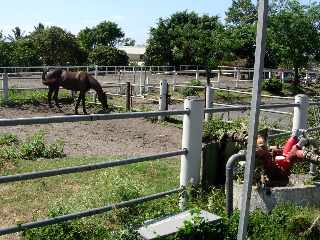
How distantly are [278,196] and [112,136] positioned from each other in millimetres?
7869

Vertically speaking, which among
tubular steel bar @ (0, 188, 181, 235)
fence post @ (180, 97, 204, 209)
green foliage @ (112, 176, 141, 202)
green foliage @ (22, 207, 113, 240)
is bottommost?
green foliage @ (22, 207, 113, 240)

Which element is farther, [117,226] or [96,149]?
[96,149]

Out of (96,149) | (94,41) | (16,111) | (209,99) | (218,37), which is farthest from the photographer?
(94,41)

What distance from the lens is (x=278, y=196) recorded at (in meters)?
4.92

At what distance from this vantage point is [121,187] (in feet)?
17.7

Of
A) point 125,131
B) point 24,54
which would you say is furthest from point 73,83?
point 24,54

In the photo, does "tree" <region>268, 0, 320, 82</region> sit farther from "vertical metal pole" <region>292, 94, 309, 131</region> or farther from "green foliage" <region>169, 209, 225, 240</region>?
"green foliage" <region>169, 209, 225, 240</region>

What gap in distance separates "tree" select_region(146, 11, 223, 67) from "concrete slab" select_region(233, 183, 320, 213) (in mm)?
23353

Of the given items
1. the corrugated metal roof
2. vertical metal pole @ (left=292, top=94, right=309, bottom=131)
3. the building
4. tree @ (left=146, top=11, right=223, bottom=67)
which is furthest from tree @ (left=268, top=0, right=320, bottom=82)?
the corrugated metal roof

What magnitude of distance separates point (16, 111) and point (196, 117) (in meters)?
12.7

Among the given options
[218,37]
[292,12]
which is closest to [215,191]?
[218,37]

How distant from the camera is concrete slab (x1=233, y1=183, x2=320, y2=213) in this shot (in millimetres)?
4922

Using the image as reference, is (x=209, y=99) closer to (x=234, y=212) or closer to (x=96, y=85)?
(x=96, y=85)

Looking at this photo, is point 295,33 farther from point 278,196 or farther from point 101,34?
point 101,34
